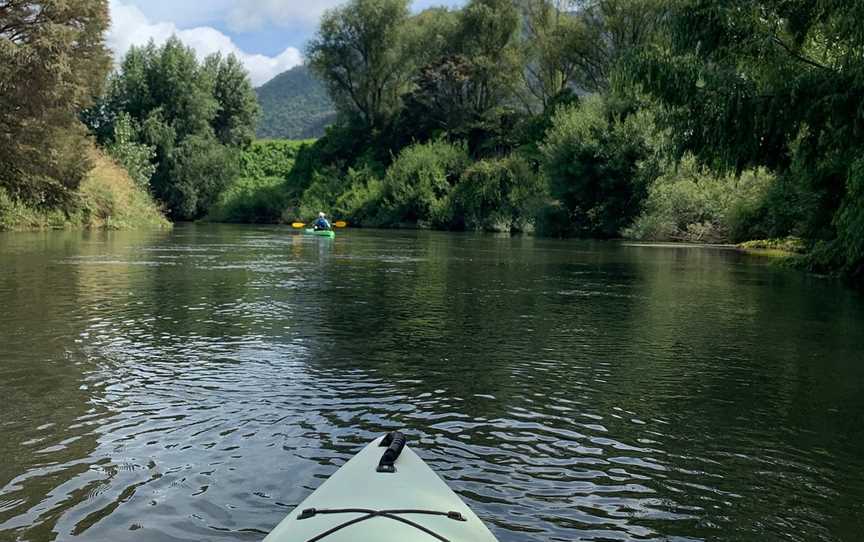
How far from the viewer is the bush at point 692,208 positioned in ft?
123

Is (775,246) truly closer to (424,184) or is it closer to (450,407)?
(450,407)

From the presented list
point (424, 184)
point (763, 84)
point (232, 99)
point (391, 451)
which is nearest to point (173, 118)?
point (232, 99)

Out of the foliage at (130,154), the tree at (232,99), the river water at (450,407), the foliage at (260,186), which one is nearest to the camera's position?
the river water at (450,407)

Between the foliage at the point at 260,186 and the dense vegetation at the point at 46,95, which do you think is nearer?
the dense vegetation at the point at 46,95

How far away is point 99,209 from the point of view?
4384 centimetres

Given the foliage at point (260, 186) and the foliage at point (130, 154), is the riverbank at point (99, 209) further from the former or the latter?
the foliage at point (260, 186)

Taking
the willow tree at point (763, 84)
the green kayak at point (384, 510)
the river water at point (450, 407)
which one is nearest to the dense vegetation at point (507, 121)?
the willow tree at point (763, 84)

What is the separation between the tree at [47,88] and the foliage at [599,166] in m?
23.9

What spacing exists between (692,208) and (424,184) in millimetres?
23770

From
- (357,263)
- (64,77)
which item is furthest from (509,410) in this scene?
(64,77)

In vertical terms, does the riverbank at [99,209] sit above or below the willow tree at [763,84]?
below

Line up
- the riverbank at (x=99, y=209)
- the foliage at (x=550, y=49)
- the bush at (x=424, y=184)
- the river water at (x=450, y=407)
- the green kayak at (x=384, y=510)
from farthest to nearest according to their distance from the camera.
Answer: the foliage at (x=550, y=49)
the bush at (x=424, y=184)
the riverbank at (x=99, y=209)
the river water at (x=450, y=407)
the green kayak at (x=384, y=510)

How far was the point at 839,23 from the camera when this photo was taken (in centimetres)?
1354

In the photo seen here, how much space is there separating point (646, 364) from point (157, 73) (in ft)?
210
